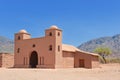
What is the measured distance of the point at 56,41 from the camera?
4231cm

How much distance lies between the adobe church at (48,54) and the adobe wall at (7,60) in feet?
10.2

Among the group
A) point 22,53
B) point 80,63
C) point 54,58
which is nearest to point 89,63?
point 80,63

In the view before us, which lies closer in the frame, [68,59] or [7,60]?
[68,59]

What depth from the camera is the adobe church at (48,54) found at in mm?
42406

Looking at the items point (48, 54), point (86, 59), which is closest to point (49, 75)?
point (48, 54)

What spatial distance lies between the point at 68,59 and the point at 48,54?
13.9 feet

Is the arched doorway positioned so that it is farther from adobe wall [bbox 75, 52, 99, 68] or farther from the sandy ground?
the sandy ground

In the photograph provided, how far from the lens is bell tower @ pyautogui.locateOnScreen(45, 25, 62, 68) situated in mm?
42031

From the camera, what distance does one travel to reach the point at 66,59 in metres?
44.7

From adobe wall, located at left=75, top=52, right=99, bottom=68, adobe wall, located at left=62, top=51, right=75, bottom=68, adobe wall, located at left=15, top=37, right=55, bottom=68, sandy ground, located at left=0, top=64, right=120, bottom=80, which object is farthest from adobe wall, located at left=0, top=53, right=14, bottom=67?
sandy ground, located at left=0, top=64, right=120, bottom=80

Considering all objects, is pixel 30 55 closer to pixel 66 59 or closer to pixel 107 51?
pixel 66 59

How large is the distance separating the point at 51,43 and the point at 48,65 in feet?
11.7

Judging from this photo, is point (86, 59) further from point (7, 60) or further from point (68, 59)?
point (7, 60)

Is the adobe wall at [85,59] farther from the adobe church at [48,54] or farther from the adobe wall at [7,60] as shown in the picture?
the adobe wall at [7,60]
